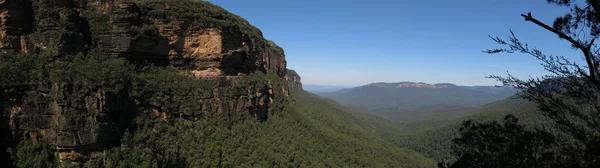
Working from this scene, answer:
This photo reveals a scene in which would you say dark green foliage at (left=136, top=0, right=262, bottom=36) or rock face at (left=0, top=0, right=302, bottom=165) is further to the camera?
dark green foliage at (left=136, top=0, right=262, bottom=36)

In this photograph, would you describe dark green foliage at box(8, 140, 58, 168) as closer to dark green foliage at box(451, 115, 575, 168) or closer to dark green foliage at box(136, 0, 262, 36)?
dark green foliage at box(136, 0, 262, 36)

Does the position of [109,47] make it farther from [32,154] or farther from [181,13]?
[32,154]

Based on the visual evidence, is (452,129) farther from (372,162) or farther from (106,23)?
(106,23)

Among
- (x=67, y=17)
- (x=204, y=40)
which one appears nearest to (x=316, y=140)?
(x=204, y=40)

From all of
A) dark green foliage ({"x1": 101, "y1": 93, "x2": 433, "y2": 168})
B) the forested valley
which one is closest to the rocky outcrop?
dark green foliage ({"x1": 101, "y1": 93, "x2": 433, "y2": 168})

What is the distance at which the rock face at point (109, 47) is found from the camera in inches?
846

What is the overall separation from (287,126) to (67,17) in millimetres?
21824

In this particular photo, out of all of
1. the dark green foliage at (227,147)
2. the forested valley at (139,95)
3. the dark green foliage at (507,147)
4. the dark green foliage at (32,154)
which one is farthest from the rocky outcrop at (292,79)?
the dark green foliage at (507,147)

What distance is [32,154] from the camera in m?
21.0

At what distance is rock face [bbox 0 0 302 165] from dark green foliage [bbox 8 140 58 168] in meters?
0.53

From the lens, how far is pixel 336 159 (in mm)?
32000

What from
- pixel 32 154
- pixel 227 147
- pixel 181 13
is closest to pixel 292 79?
pixel 181 13

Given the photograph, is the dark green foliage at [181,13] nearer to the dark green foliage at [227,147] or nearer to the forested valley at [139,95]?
the forested valley at [139,95]

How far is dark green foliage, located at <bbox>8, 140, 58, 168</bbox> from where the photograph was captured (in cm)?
2075
